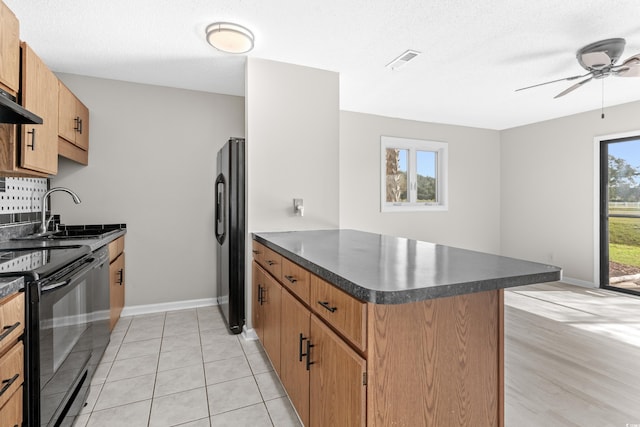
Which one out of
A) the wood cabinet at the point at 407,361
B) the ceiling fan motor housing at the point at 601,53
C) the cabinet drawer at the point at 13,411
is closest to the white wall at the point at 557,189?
the ceiling fan motor housing at the point at 601,53

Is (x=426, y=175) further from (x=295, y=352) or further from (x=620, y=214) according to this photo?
(x=295, y=352)

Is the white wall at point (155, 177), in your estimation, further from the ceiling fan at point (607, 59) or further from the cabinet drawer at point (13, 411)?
the ceiling fan at point (607, 59)

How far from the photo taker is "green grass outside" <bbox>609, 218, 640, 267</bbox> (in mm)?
4031

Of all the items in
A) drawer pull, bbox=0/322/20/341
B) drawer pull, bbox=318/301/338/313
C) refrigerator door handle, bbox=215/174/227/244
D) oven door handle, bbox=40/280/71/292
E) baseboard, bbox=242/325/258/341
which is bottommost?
baseboard, bbox=242/325/258/341

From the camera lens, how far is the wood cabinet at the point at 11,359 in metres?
1.06

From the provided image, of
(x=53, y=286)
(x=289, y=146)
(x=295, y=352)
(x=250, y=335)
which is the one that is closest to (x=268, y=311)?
(x=295, y=352)

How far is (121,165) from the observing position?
3.23m

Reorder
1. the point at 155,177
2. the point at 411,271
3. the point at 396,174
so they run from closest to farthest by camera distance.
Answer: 1. the point at 411,271
2. the point at 155,177
3. the point at 396,174

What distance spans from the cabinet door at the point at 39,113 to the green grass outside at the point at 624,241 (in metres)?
6.06

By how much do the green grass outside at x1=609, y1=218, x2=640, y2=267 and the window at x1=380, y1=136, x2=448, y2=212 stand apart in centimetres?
211

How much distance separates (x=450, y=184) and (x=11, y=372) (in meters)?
5.25

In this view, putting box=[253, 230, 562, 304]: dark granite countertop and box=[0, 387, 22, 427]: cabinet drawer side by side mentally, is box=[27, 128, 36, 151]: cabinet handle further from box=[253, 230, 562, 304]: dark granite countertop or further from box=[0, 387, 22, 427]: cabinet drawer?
box=[253, 230, 562, 304]: dark granite countertop

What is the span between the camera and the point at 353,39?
8.00ft

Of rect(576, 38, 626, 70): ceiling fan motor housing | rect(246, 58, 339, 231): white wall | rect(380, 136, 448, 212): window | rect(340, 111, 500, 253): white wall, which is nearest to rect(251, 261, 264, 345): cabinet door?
rect(246, 58, 339, 231): white wall
